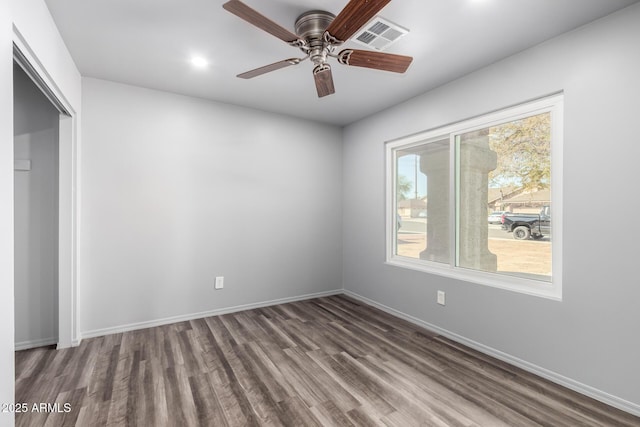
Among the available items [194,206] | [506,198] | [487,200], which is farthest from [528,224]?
[194,206]

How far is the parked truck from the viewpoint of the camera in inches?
94.4

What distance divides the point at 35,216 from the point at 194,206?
135 centimetres

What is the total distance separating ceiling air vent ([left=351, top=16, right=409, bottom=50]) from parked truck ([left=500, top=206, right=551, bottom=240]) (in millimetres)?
1741

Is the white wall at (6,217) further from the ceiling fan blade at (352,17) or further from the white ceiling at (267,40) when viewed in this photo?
the ceiling fan blade at (352,17)

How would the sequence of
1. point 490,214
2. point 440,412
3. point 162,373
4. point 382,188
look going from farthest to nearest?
point 382,188, point 490,214, point 162,373, point 440,412

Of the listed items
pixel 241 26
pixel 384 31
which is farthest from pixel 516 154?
pixel 241 26

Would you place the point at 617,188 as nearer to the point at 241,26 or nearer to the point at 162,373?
the point at 241,26

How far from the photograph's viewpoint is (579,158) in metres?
2.13

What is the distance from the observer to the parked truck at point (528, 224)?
2398 mm

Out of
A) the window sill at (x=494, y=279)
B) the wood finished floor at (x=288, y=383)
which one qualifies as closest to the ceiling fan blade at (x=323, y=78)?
the window sill at (x=494, y=279)

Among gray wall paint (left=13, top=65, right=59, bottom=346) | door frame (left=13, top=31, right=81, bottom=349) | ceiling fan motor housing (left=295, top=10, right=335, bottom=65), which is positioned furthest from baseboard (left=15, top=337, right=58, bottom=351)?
ceiling fan motor housing (left=295, top=10, right=335, bottom=65)

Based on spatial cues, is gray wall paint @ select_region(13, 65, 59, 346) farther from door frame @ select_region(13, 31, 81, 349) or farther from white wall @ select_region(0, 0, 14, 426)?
Answer: white wall @ select_region(0, 0, 14, 426)

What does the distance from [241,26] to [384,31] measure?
1003 millimetres

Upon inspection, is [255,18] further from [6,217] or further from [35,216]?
[35,216]
